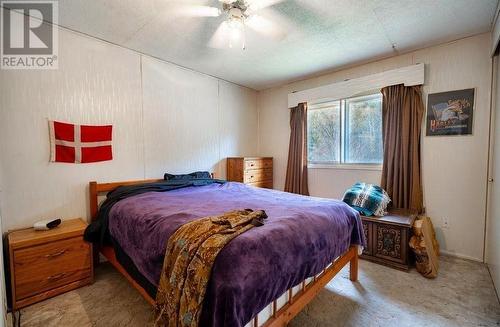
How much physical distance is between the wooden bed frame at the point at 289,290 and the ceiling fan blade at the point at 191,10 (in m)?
1.94

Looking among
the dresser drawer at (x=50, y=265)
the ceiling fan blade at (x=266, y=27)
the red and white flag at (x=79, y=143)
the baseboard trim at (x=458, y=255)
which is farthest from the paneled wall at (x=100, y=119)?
the baseboard trim at (x=458, y=255)

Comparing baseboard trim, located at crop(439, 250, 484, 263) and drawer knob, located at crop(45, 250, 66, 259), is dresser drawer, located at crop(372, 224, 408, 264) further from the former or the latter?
drawer knob, located at crop(45, 250, 66, 259)

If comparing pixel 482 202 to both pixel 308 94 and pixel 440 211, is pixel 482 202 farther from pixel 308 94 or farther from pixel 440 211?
pixel 308 94

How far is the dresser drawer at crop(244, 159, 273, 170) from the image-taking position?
3861 millimetres

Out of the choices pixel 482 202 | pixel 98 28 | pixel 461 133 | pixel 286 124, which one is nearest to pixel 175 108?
pixel 98 28

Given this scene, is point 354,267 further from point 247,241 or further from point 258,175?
point 258,175

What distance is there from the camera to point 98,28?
232 centimetres

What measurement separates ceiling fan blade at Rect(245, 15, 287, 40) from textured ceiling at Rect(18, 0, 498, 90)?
0.07 meters

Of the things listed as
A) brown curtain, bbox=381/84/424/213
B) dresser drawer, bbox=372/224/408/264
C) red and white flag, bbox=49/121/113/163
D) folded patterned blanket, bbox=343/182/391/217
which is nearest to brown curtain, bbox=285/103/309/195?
folded patterned blanket, bbox=343/182/391/217

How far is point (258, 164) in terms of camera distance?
410 cm

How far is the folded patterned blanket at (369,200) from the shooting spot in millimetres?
2637

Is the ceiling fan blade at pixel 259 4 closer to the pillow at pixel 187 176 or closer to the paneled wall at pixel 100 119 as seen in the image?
the paneled wall at pixel 100 119

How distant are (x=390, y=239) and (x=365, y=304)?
90 centimetres

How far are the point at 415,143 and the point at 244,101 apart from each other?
2860 mm
